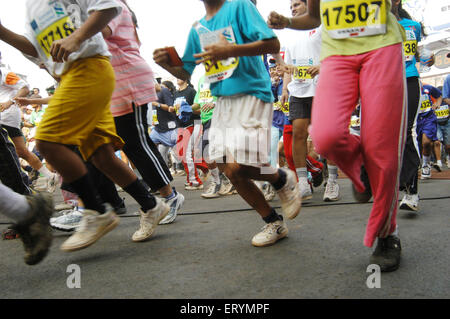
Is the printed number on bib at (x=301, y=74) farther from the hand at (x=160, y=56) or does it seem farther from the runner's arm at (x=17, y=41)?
the runner's arm at (x=17, y=41)

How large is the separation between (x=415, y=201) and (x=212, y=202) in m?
2.31

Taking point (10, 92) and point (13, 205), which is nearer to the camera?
point (13, 205)

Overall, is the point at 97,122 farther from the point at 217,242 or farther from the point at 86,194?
the point at 217,242

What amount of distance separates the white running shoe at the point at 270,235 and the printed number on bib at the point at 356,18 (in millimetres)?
1130

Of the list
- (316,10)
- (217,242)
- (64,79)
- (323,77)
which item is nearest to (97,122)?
(64,79)

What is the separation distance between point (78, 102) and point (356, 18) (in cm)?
146

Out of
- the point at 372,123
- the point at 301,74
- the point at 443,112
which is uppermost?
the point at 372,123

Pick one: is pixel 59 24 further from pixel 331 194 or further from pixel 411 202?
pixel 331 194

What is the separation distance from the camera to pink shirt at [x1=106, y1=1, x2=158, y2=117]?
265cm

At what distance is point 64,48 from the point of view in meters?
1.86

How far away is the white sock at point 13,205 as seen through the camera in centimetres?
172

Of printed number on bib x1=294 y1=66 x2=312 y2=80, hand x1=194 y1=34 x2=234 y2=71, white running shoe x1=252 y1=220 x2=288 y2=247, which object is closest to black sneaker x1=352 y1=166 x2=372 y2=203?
white running shoe x1=252 y1=220 x2=288 y2=247

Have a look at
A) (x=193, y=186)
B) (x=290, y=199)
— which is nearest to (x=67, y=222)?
(x=290, y=199)

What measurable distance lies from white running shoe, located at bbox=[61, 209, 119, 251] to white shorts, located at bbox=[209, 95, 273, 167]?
727 mm
